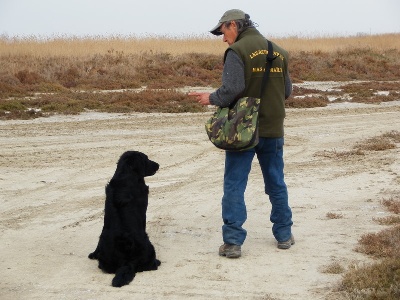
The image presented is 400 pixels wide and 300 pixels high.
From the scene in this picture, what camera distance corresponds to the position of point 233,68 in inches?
252

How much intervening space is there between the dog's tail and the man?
0.96 m

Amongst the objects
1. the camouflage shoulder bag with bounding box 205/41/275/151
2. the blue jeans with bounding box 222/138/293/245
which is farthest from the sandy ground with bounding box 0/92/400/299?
the camouflage shoulder bag with bounding box 205/41/275/151

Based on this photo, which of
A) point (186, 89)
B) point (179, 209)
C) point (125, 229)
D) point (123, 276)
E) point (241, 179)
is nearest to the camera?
point (123, 276)

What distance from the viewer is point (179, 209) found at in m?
8.81

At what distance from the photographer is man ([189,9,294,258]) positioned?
646 centimetres

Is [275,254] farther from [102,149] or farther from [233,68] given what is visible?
[102,149]

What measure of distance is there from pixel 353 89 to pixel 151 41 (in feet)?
44.7

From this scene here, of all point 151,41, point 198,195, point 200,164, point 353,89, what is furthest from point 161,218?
point 151,41

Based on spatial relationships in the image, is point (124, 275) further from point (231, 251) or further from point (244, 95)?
point (244, 95)

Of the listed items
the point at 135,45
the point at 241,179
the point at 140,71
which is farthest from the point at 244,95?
the point at 135,45

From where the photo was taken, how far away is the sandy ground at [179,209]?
6.18 meters

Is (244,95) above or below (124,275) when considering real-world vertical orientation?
above

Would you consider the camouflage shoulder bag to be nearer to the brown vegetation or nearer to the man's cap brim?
the man's cap brim

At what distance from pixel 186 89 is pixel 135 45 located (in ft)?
34.5
